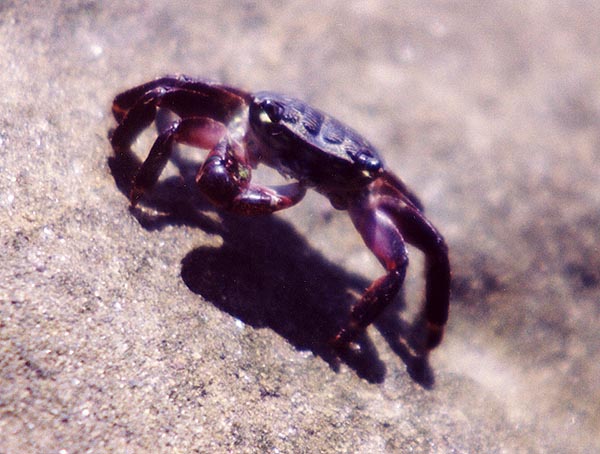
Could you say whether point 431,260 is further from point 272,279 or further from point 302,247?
point 272,279

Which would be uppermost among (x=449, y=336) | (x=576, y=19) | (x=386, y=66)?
(x=576, y=19)

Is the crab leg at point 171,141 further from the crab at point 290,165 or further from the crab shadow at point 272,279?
the crab shadow at point 272,279

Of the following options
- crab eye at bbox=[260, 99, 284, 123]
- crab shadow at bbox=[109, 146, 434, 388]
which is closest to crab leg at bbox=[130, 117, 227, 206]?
crab shadow at bbox=[109, 146, 434, 388]

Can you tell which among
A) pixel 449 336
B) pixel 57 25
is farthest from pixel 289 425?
pixel 57 25

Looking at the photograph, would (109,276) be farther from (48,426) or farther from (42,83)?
(42,83)

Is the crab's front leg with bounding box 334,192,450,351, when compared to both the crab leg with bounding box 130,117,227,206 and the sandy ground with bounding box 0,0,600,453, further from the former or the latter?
the crab leg with bounding box 130,117,227,206

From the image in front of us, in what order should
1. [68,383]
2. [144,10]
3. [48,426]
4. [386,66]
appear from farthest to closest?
1. [386,66]
2. [144,10]
3. [68,383]
4. [48,426]

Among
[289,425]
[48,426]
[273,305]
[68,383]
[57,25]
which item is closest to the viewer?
[48,426]
